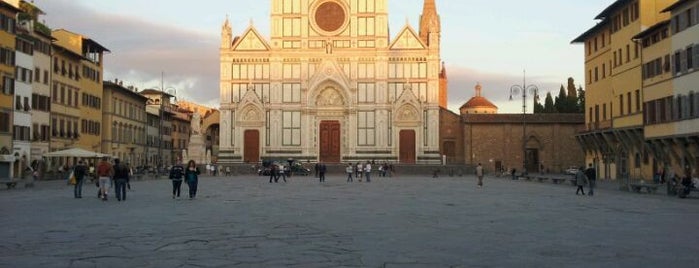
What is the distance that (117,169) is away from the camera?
24.4 m

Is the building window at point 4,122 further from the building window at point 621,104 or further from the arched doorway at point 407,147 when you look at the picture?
the building window at point 621,104

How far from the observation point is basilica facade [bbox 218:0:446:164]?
7475 cm

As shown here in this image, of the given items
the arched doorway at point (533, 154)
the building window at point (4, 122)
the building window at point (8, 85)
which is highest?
the building window at point (8, 85)

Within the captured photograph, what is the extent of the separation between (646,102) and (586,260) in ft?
122

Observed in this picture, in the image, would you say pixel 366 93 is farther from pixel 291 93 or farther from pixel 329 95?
pixel 291 93

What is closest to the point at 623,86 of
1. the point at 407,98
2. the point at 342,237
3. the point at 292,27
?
the point at 407,98

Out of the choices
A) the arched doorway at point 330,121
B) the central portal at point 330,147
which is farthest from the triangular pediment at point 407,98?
the central portal at point 330,147

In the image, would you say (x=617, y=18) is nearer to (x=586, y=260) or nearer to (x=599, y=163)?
(x=599, y=163)

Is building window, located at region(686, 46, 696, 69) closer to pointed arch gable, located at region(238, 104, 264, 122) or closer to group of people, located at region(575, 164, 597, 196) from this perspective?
group of people, located at region(575, 164, 597, 196)

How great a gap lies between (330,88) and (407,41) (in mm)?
9466

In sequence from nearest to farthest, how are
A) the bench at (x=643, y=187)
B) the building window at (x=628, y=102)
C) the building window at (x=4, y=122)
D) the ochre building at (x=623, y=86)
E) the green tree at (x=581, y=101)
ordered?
the bench at (x=643, y=187)
the ochre building at (x=623, y=86)
the building window at (x=628, y=102)
the building window at (x=4, y=122)
the green tree at (x=581, y=101)

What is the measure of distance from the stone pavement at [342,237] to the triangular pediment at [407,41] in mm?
55457

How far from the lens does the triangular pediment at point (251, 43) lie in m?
75.3

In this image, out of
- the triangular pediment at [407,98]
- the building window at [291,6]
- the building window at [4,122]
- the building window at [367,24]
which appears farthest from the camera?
the building window at [291,6]
